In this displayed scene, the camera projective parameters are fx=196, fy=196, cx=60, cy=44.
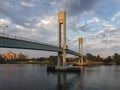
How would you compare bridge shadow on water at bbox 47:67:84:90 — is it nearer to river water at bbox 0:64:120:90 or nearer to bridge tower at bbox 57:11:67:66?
river water at bbox 0:64:120:90

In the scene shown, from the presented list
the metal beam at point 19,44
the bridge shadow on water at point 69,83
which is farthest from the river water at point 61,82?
the metal beam at point 19,44

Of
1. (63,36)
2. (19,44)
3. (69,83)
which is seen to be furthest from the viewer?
(63,36)

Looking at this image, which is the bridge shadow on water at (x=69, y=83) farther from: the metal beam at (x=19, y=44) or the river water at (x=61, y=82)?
the metal beam at (x=19, y=44)

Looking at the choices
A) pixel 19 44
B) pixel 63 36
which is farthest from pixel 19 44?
pixel 63 36

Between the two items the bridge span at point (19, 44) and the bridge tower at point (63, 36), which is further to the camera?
the bridge tower at point (63, 36)

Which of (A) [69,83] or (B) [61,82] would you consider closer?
(A) [69,83]

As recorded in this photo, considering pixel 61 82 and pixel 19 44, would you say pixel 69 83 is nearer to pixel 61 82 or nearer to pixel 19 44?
pixel 61 82

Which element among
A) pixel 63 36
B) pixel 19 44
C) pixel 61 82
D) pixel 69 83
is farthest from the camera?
pixel 63 36

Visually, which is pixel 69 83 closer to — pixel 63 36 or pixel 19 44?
pixel 19 44

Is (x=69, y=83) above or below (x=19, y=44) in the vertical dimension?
below

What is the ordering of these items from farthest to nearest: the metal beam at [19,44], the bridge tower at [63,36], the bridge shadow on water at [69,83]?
the bridge tower at [63,36]
the metal beam at [19,44]
the bridge shadow on water at [69,83]

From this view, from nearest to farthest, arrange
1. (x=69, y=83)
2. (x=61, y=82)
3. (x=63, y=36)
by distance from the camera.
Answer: (x=69, y=83)
(x=61, y=82)
(x=63, y=36)

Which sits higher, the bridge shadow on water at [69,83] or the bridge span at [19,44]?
the bridge span at [19,44]

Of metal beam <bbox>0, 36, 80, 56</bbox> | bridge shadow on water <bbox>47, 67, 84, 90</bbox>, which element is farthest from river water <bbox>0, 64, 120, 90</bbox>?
metal beam <bbox>0, 36, 80, 56</bbox>
